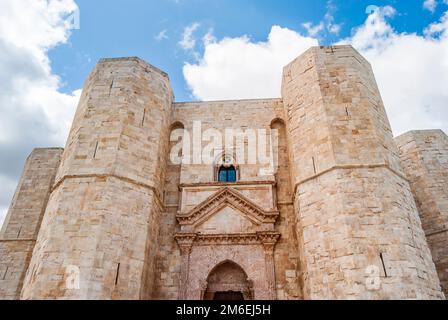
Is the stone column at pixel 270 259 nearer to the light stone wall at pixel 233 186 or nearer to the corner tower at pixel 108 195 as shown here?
the light stone wall at pixel 233 186

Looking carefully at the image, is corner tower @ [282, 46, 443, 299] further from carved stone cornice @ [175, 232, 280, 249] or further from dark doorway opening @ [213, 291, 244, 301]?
dark doorway opening @ [213, 291, 244, 301]

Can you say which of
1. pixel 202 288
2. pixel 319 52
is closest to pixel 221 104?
pixel 319 52

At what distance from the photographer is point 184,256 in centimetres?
912

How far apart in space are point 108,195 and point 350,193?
608cm

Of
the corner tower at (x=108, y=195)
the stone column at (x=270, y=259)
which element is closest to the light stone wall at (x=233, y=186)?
the stone column at (x=270, y=259)

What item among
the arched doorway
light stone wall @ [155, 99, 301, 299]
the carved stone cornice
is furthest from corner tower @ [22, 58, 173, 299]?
the arched doorway

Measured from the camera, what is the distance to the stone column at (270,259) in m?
8.44

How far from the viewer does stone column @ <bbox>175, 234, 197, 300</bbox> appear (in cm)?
866

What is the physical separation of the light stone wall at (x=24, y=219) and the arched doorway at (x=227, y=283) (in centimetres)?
706

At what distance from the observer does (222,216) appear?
9.66 meters

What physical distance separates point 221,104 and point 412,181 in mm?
8115

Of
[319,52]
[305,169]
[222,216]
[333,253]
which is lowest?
[333,253]

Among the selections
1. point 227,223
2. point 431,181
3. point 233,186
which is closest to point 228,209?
point 227,223
